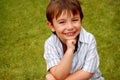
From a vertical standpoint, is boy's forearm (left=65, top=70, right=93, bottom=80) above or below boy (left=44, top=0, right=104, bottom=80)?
below

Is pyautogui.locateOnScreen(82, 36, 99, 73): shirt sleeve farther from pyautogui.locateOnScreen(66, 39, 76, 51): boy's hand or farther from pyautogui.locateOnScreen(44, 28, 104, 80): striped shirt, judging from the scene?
pyautogui.locateOnScreen(66, 39, 76, 51): boy's hand

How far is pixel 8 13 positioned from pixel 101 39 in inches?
79.3

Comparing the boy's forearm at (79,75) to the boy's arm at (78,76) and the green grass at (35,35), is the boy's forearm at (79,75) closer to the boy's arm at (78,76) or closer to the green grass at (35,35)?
the boy's arm at (78,76)

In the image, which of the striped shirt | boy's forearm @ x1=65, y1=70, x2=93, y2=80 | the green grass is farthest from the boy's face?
the green grass

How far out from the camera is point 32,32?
5.01 metres

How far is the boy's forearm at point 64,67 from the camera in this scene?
106 inches

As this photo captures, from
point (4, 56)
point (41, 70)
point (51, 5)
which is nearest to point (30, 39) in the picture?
point (4, 56)

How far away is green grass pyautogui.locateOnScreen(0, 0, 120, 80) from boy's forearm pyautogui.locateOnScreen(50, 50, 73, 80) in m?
1.28

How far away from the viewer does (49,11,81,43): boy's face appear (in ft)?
8.61

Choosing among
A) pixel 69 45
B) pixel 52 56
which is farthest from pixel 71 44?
pixel 52 56

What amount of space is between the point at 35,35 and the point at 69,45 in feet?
7.47

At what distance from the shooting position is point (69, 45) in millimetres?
2703

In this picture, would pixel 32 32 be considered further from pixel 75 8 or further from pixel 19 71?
pixel 75 8

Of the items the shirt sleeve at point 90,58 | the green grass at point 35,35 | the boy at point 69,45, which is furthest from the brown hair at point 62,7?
the green grass at point 35,35
